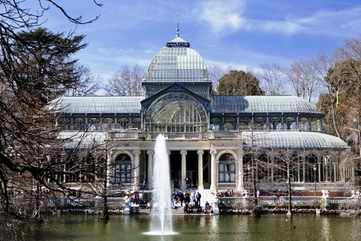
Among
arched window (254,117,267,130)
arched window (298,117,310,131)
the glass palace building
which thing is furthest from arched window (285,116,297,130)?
arched window (254,117,267,130)

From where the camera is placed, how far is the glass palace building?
5631cm

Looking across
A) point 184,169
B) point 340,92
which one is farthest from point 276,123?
point 340,92

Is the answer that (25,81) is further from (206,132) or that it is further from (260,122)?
(260,122)

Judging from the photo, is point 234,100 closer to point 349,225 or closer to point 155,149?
point 155,149

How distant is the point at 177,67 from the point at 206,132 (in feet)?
26.5

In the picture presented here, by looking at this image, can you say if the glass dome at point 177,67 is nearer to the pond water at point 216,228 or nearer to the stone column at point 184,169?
the stone column at point 184,169

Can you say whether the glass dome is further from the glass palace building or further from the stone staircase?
the stone staircase

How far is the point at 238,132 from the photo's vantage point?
58.2 metres

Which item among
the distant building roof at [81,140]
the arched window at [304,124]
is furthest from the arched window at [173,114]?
A: the arched window at [304,124]

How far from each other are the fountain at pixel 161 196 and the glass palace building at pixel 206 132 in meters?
1.83

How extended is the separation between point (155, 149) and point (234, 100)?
1139 centimetres

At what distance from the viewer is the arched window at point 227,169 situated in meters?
57.5

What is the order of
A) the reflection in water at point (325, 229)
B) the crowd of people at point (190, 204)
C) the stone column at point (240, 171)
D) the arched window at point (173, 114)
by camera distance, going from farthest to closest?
1. the arched window at point (173, 114)
2. the stone column at point (240, 171)
3. the crowd of people at point (190, 204)
4. the reflection in water at point (325, 229)

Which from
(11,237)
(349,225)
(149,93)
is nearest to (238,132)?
(149,93)
